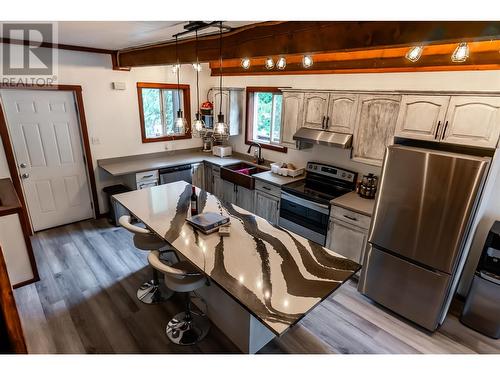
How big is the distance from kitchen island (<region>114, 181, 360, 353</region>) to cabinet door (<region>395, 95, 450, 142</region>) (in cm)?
146

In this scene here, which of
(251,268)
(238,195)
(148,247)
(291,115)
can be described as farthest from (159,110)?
(251,268)

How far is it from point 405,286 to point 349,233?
28.8 inches

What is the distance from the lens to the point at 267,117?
4656 mm

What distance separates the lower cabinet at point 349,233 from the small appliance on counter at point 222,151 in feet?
8.62

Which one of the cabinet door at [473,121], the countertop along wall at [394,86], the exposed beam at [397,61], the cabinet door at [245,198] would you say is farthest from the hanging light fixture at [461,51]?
the cabinet door at [245,198]

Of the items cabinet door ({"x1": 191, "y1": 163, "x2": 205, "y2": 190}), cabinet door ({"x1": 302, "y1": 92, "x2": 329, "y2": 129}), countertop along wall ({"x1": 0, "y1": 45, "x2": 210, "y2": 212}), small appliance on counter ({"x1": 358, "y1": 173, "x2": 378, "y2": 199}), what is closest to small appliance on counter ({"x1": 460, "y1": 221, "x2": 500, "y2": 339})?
small appliance on counter ({"x1": 358, "y1": 173, "x2": 378, "y2": 199})

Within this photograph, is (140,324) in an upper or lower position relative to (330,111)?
lower

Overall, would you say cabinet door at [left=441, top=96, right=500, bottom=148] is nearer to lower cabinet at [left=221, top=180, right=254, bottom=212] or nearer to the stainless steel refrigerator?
the stainless steel refrigerator

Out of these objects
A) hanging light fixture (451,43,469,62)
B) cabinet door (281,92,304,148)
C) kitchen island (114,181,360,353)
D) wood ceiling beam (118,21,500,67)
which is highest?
wood ceiling beam (118,21,500,67)

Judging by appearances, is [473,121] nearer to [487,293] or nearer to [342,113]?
[342,113]

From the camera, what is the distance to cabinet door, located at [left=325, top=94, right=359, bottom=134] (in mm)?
3109

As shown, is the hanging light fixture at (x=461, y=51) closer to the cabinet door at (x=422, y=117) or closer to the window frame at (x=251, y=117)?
the cabinet door at (x=422, y=117)
